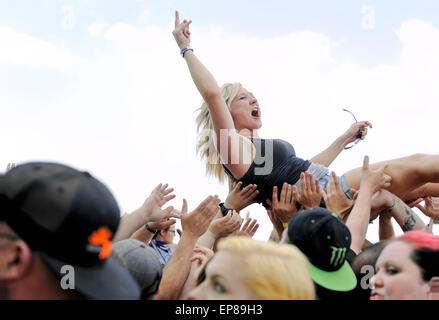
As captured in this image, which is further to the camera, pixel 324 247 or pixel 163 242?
pixel 163 242

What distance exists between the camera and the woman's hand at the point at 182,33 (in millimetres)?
3662

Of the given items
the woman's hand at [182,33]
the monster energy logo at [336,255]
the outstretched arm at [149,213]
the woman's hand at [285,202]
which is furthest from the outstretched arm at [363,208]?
the woman's hand at [182,33]

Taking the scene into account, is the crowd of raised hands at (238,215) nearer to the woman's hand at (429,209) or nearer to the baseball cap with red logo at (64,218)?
the woman's hand at (429,209)

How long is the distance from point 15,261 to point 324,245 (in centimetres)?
138

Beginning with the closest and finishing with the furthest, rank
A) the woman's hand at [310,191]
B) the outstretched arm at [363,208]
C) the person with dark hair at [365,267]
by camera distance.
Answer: the person with dark hair at [365,267], the outstretched arm at [363,208], the woman's hand at [310,191]

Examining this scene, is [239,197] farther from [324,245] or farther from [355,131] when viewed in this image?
[355,131]

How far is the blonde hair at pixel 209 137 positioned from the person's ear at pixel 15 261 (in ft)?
10.4

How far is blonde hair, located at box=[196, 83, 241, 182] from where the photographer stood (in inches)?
171

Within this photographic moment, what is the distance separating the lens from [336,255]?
2.16m

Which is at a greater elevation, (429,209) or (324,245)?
(324,245)

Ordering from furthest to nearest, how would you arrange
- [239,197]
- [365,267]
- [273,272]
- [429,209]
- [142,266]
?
1. [429,209]
2. [239,197]
3. [365,267]
4. [142,266]
5. [273,272]

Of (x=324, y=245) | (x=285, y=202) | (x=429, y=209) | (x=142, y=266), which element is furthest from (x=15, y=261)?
(x=429, y=209)

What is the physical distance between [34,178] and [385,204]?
2.93 meters
